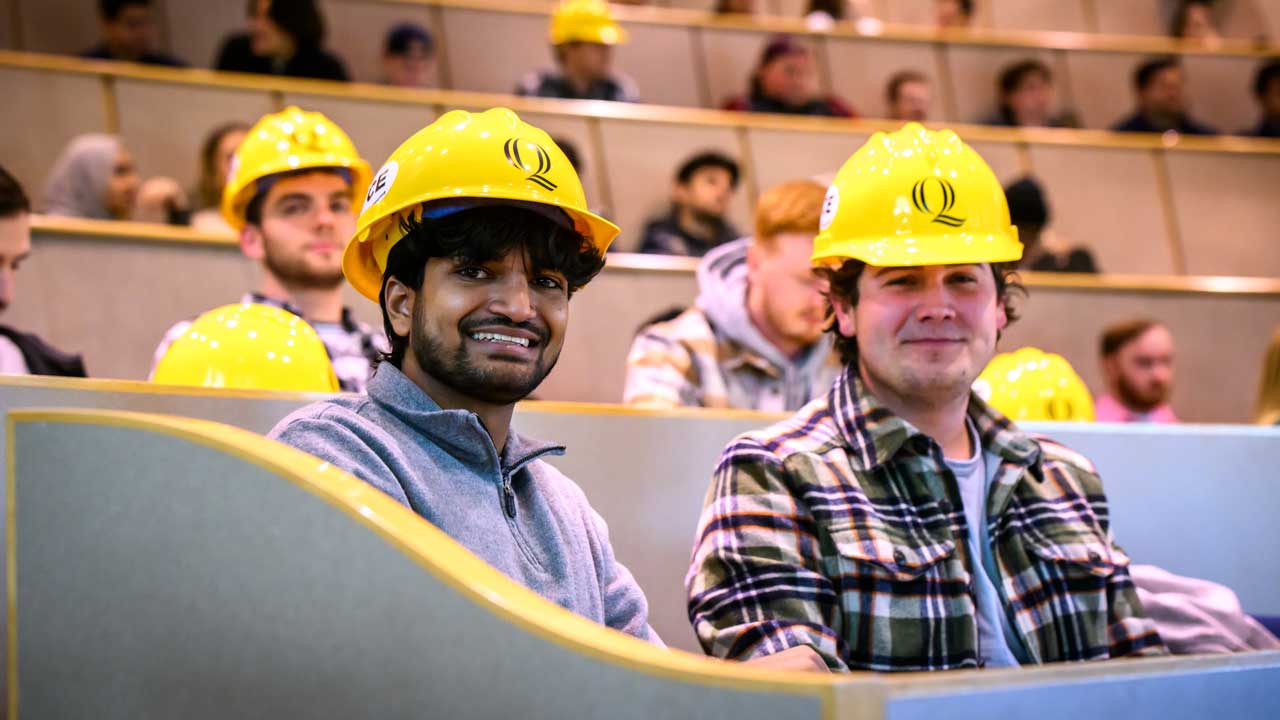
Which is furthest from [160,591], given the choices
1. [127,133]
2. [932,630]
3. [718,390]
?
[127,133]

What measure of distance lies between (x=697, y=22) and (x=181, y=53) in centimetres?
204

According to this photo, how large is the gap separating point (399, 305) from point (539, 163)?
221 mm

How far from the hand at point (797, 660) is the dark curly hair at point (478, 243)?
0.47 m

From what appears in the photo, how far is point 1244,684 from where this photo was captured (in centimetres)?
113

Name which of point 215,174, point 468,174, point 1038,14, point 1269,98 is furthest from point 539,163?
point 1038,14

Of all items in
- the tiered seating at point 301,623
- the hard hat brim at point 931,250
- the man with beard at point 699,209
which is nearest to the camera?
the tiered seating at point 301,623

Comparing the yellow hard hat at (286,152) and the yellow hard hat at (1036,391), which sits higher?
the yellow hard hat at (286,152)

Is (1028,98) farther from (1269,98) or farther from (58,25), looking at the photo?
(58,25)

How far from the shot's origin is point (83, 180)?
3945 mm

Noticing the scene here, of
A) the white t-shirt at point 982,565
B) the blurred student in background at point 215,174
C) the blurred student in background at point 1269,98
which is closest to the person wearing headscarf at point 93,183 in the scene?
the blurred student in background at point 215,174

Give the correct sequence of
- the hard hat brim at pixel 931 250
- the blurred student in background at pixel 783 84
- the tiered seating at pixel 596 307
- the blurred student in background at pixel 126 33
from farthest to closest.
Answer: the blurred student in background at pixel 783 84 < the blurred student in background at pixel 126 33 < the tiered seating at pixel 596 307 < the hard hat brim at pixel 931 250

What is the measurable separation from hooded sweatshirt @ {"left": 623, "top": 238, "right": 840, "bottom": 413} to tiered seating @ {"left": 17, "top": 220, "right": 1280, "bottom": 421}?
2.81 ft

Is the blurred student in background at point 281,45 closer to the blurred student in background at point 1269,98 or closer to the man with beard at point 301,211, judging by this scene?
the man with beard at point 301,211

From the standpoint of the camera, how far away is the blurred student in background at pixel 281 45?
4.89 m
